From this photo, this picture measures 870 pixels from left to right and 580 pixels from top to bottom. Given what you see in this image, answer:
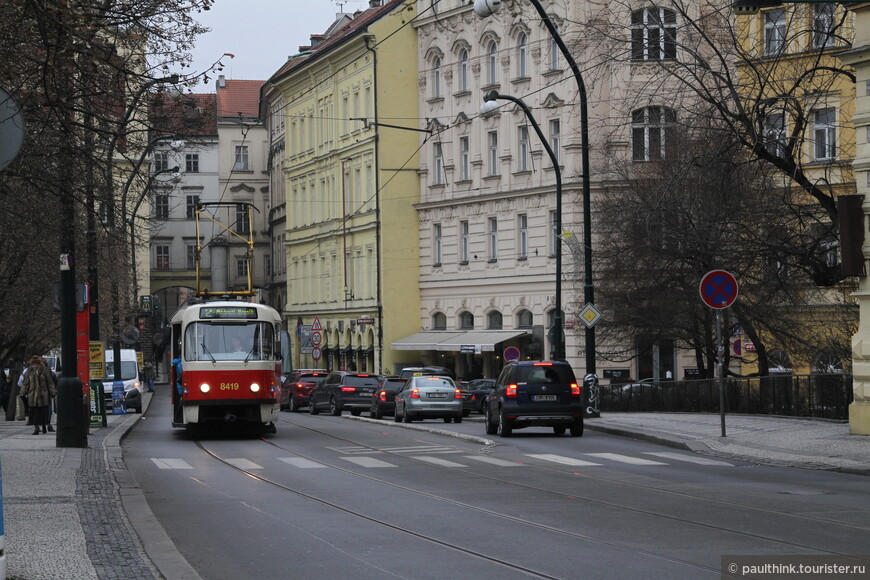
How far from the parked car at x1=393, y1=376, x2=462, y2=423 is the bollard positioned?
1048 centimetres

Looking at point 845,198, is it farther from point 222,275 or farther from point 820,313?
point 222,275

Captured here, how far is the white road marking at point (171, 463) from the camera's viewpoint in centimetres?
2250

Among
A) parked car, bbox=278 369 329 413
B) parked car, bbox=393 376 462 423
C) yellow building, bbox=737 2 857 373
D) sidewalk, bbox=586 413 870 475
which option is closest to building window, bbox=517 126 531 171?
parked car, bbox=278 369 329 413

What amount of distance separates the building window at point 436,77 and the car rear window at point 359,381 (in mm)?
22868

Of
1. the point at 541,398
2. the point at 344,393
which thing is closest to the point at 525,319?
the point at 344,393

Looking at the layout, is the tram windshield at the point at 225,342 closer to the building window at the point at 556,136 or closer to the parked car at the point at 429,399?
the parked car at the point at 429,399

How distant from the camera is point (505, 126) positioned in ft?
211

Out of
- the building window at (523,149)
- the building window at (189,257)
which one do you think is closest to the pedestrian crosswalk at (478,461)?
the building window at (523,149)

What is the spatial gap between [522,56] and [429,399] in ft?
87.2

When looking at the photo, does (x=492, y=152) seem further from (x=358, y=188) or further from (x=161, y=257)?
(x=161, y=257)

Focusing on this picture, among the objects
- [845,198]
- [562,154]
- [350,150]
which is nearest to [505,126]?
[562,154]

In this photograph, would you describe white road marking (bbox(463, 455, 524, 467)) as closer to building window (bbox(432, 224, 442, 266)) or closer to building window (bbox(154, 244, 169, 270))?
building window (bbox(432, 224, 442, 266))

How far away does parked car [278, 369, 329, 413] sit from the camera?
5509cm

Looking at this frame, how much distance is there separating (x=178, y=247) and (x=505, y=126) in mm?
57311
